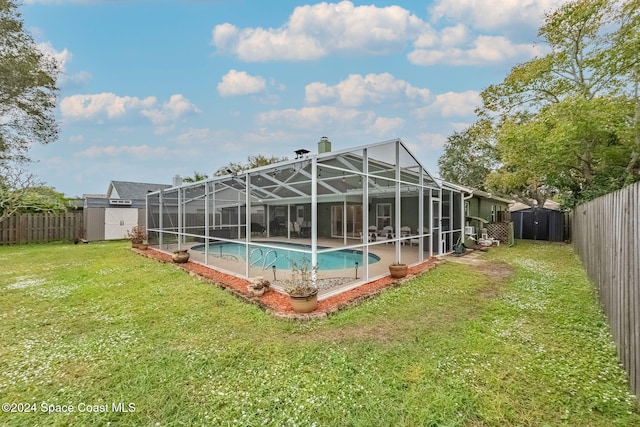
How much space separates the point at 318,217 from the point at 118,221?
15106mm

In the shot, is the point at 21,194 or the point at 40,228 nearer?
the point at 21,194

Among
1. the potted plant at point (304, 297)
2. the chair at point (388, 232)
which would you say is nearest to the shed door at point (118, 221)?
the chair at point (388, 232)

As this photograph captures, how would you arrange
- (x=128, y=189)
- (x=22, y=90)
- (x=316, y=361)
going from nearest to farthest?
(x=316, y=361), (x=22, y=90), (x=128, y=189)

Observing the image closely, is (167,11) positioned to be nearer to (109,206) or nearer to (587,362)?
(109,206)

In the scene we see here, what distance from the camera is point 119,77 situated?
13484 mm

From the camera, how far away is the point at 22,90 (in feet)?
35.9

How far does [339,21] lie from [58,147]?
47.0ft

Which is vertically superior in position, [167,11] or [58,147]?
[167,11]

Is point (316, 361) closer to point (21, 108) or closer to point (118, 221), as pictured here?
point (21, 108)

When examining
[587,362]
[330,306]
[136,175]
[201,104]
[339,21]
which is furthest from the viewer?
[136,175]

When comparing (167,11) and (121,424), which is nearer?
(121,424)

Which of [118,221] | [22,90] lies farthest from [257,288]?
[118,221]

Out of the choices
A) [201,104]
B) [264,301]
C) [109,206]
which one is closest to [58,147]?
[109,206]

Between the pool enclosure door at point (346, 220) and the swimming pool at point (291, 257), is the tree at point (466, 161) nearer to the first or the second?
the pool enclosure door at point (346, 220)
